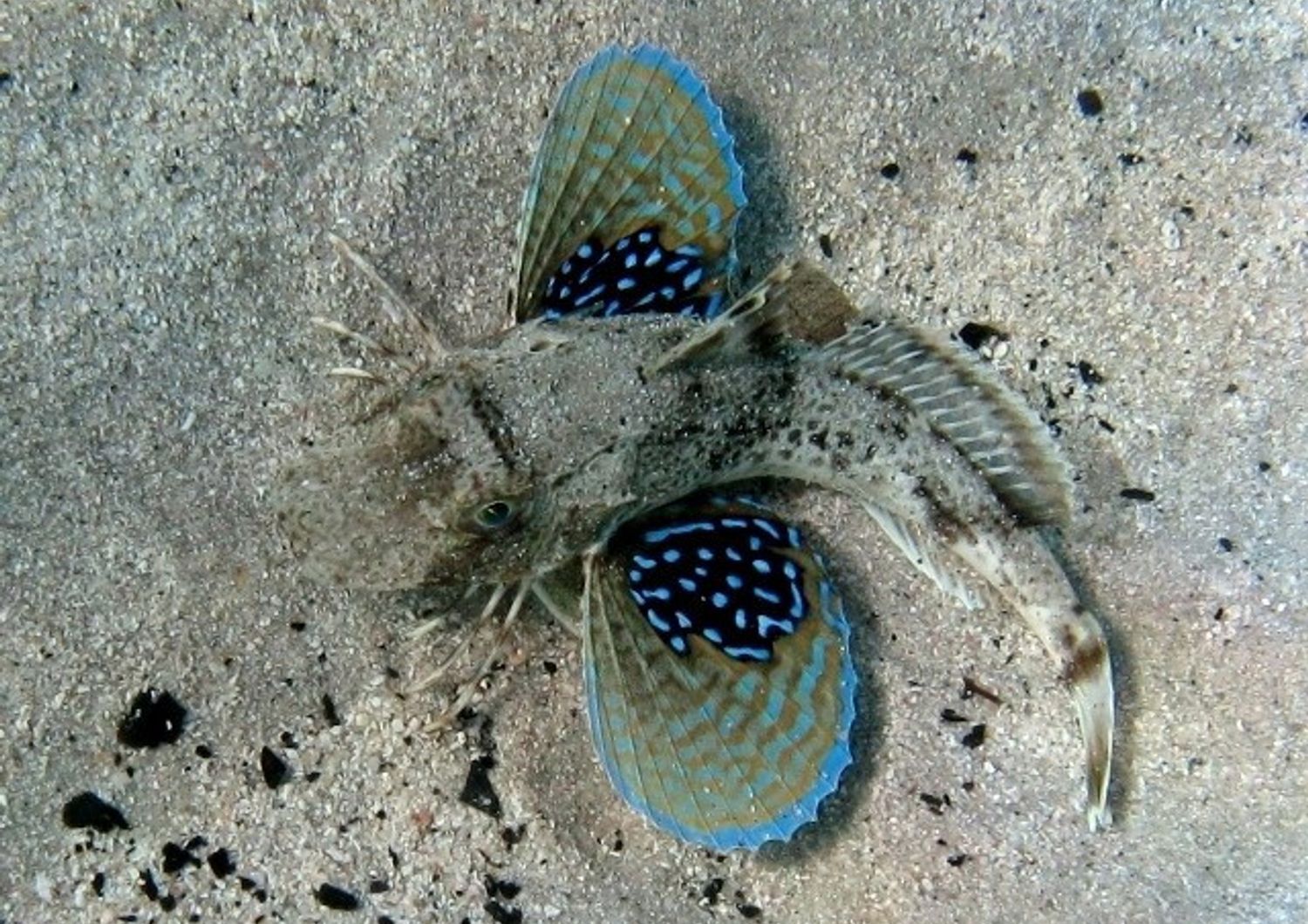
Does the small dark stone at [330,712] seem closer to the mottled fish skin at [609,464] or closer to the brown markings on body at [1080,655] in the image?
the mottled fish skin at [609,464]

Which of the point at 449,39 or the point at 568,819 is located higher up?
the point at 449,39

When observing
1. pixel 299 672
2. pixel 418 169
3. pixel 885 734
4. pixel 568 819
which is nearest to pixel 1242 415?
pixel 885 734

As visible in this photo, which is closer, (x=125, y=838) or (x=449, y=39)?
(x=125, y=838)

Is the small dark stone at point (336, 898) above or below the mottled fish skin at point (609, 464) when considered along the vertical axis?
below

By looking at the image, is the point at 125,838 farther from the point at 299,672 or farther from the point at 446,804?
the point at 446,804

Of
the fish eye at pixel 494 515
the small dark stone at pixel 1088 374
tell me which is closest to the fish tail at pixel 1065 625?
the small dark stone at pixel 1088 374

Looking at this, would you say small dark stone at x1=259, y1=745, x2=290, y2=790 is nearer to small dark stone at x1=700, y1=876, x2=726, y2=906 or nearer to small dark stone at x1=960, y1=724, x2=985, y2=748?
small dark stone at x1=700, y1=876, x2=726, y2=906

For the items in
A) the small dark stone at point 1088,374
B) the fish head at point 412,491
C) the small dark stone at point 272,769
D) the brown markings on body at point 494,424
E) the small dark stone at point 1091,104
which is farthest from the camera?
the small dark stone at point 1091,104
